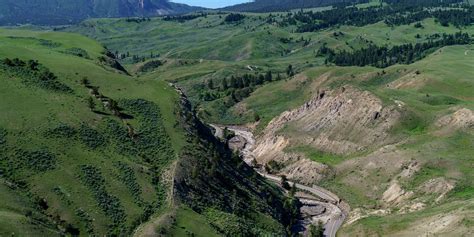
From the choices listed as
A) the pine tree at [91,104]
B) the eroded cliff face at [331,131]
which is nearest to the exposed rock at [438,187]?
the eroded cliff face at [331,131]

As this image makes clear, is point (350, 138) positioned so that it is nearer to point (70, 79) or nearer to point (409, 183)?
point (409, 183)

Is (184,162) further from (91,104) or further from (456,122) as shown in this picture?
(456,122)

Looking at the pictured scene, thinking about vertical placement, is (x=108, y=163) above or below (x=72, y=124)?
below

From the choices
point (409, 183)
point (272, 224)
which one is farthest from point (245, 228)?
point (409, 183)

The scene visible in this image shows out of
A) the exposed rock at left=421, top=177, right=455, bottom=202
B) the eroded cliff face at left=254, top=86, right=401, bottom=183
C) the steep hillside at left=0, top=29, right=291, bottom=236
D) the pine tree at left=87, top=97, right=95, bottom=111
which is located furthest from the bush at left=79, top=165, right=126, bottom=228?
the eroded cliff face at left=254, top=86, right=401, bottom=183

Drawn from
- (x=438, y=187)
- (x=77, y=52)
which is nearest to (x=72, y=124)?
(x=77, y=52)

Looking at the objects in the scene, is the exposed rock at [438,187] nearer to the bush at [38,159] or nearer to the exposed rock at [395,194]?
the exposed rock at [395,194]
